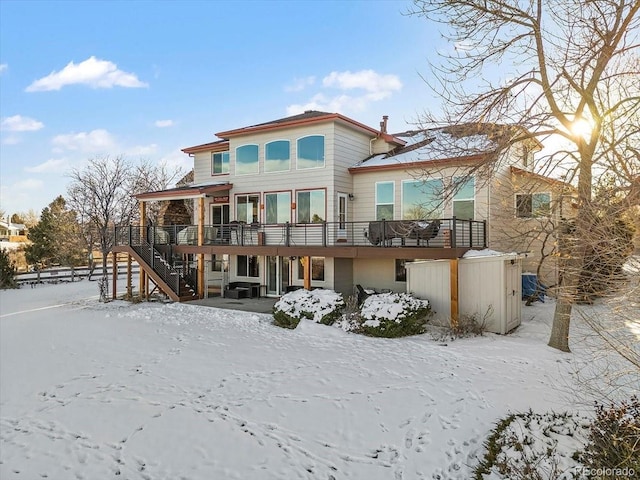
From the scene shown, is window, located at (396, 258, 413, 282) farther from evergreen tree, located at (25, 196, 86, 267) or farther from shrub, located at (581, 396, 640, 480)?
evergreen tree, located at (25, 196, 86, 267)

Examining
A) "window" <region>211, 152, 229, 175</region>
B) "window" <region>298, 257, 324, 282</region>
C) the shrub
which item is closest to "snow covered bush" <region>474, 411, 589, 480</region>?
the shrub

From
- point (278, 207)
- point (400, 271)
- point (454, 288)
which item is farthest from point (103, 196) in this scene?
point (454, 288)

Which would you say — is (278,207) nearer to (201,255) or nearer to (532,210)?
(201,255)

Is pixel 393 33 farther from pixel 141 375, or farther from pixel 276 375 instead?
pixel 141 375

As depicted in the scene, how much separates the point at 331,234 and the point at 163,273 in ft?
25.0

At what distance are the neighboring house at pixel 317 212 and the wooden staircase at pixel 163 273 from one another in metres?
0.06

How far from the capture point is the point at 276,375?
8594 millimetres

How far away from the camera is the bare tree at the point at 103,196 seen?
28406 mm

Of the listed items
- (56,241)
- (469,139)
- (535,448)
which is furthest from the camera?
(56,241)

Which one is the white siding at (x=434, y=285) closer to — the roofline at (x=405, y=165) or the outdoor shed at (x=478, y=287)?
the outdoor shed at (x=478, y=287)

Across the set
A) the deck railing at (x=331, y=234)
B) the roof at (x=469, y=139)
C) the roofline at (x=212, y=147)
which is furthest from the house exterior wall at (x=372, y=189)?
the roofline at (x=212, y=147)

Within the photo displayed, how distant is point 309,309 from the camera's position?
12.9m

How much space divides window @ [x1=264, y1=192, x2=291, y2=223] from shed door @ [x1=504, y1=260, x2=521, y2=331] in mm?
9029

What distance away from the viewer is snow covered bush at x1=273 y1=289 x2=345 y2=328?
1259 centimetres
